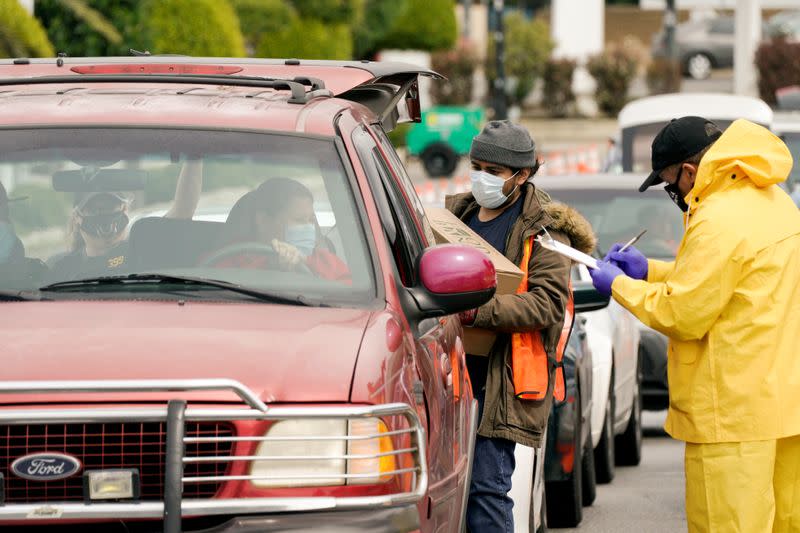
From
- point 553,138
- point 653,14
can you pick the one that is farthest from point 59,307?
point 653,14

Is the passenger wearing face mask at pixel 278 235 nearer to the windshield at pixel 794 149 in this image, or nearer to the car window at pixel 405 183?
the car window at pixel 405 183

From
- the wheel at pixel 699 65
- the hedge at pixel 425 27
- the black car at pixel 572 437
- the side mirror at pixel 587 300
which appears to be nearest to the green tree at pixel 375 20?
the hedge at pixel 425 27

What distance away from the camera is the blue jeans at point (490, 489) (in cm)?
657

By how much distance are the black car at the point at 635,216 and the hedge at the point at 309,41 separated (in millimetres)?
29853

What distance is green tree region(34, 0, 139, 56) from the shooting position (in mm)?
23766

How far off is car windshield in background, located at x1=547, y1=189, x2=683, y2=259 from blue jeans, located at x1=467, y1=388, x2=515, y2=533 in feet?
19.5

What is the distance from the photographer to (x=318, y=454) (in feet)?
14.6

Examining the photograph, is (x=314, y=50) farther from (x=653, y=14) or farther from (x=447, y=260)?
Answer: (x=653, y=14)

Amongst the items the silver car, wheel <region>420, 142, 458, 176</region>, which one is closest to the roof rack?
wheel <region>420, 142, 458, 176</region>

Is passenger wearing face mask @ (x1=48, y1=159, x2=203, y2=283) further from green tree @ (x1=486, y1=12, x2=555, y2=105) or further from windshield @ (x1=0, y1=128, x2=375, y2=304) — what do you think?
green tree @ (x1=486, y1=12, x2=555, y2=105)

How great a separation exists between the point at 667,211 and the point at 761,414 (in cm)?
733

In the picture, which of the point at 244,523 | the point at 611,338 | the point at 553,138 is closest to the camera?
the point at 244,523

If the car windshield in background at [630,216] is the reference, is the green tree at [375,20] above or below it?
below

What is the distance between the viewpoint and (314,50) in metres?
42.7
